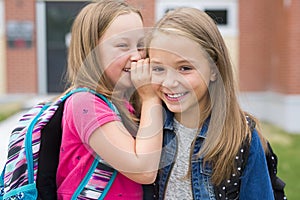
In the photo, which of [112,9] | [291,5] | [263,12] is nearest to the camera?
[112,9]

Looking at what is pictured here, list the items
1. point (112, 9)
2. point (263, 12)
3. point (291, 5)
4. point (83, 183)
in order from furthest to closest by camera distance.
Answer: point (263, 12) < point (291, 5) < point (112, 9) < point (83, 183)

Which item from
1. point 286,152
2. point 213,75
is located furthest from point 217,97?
point 286,152

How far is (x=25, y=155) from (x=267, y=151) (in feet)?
2.97

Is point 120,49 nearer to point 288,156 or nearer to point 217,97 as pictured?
point 217,97

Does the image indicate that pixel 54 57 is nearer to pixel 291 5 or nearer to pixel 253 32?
pixel 253 32

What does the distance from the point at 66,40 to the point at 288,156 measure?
20.3 feet

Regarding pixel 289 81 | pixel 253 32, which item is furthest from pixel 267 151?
pixel 253 32

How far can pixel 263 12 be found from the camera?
1104cm

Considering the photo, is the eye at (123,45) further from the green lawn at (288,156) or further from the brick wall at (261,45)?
the brick wall at (261,45)

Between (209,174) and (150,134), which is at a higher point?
(150,134)

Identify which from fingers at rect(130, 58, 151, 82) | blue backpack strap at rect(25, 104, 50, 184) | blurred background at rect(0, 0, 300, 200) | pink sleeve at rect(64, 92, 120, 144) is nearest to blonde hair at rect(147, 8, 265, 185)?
fingers at rect(130, 58, 151, 82)

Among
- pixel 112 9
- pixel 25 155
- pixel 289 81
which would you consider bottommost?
pixel 289 81

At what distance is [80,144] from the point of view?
5.63 feet

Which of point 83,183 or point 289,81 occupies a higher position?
point 83,183
